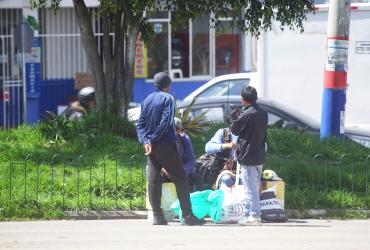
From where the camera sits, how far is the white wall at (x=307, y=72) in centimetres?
1923

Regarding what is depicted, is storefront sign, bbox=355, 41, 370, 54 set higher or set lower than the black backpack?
higher

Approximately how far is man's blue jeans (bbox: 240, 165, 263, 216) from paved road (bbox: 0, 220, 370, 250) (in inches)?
9.2

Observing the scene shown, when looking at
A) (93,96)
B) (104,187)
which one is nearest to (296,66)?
(93,96)

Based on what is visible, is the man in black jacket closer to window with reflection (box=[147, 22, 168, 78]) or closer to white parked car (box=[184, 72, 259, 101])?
white parked car (box=[184, 72, 259, 101])

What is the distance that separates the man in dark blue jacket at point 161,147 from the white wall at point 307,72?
8.53 metres

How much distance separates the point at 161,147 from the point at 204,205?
95 cm

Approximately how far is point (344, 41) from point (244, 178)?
135 inches

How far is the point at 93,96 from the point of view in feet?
50.3

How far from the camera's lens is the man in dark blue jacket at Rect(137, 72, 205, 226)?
36.7 ft

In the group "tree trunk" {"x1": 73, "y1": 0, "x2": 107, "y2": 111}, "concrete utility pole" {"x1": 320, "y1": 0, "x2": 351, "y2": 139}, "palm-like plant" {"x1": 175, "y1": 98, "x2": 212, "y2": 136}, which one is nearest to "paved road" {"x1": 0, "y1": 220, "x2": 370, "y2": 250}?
"concrete utility pole" {"x1": 320, "y1": 0, "x2": 351, "y2": 139}

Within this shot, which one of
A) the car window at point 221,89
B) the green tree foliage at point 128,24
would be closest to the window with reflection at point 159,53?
the car window at point 221,89

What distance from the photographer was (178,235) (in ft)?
35.1

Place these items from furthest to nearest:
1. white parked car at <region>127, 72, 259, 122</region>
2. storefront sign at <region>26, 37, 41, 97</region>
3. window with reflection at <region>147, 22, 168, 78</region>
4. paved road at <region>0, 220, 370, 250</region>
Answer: window with reflection at <region>147, 22, 168, 78</region> → storefront sign at <region>26, 37, 41, 97</region> → white parked car at <region>127, 72, 259, 122</region> → paved road at <region>0, 220, 370, 250</region>

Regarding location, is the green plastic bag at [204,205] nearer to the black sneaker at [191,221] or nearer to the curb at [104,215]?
the black sneaker at [191,221]
